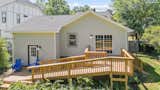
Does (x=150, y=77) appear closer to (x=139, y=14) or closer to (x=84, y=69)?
(x=84, y=69)

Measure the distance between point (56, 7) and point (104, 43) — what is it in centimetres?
5335

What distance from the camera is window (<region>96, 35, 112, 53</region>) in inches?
961

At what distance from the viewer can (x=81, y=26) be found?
24.7 m

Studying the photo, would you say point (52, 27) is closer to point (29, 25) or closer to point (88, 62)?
point (29, 25)

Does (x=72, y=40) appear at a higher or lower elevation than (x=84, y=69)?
higher

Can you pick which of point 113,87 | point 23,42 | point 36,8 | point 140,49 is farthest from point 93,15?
point 36,8

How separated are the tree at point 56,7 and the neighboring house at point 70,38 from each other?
4910 centimetres

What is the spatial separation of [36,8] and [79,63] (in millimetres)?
31310

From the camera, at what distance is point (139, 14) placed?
39.1 meters

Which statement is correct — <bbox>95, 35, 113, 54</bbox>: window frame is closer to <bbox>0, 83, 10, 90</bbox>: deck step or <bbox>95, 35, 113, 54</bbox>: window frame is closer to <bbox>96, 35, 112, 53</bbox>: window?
<bbox>96, 35, 112, 53</bbox>: window

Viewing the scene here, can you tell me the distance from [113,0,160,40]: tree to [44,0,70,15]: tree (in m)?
36.5

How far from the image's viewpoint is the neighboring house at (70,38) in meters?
23.9

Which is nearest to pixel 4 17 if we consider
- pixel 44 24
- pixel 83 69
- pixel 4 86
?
pixel 44 24

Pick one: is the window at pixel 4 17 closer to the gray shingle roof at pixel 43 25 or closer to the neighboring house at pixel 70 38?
the gray shingle roof at pixel 43 25
